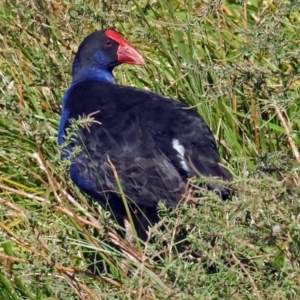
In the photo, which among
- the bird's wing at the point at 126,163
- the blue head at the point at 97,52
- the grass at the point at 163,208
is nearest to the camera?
the grass at the point at 163,208

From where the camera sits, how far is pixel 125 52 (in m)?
4.56

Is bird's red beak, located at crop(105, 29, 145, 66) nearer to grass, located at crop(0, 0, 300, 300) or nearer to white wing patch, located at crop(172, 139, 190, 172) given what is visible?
grass, located at crop(0, 0, 300, 300)

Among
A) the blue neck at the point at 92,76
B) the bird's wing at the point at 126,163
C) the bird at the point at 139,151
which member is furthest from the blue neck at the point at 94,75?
the bird's wing at the point at 126,163

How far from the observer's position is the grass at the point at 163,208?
264cm

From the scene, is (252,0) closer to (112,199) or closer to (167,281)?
(112,199)

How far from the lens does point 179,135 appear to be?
3908 millimetres

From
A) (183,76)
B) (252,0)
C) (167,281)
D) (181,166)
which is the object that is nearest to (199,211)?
(167,281)

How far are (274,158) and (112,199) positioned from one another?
45.5 inches

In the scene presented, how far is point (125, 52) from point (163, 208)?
1.88 metres

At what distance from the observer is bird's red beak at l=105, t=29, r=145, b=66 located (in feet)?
14.7

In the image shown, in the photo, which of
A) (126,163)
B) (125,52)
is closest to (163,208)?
(126,163)

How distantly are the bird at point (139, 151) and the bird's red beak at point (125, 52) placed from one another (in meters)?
0.28

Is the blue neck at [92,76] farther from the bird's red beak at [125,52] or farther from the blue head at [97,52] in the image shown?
the bird's red beak at [125,52]

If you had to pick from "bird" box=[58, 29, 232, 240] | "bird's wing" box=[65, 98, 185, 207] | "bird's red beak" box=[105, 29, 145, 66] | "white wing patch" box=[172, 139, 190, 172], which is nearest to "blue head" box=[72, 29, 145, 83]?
"bird's red beak" box=[105, 29, 145, 66]
